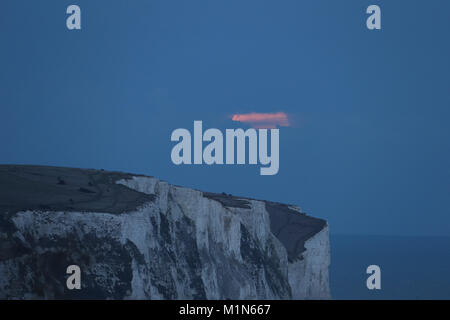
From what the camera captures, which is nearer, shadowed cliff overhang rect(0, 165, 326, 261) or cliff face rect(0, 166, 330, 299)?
cliff face rect(0, 166, 330, 299)

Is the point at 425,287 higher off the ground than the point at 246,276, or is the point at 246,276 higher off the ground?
the point at 246,276

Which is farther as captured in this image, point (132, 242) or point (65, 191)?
point (65, 191)

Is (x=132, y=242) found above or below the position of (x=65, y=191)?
below

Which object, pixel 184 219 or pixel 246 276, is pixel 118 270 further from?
pixel 246 276

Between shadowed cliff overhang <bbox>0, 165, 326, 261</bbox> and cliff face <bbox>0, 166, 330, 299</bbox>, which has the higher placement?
shadowed cliff overhang <bbox>0, 165, 326, 261</bbox>

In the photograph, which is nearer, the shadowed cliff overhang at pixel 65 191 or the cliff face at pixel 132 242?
the cliff face at pixel 132 242

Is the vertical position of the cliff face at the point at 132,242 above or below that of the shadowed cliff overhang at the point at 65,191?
below

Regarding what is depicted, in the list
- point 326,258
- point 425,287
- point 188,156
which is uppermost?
point 188,156
